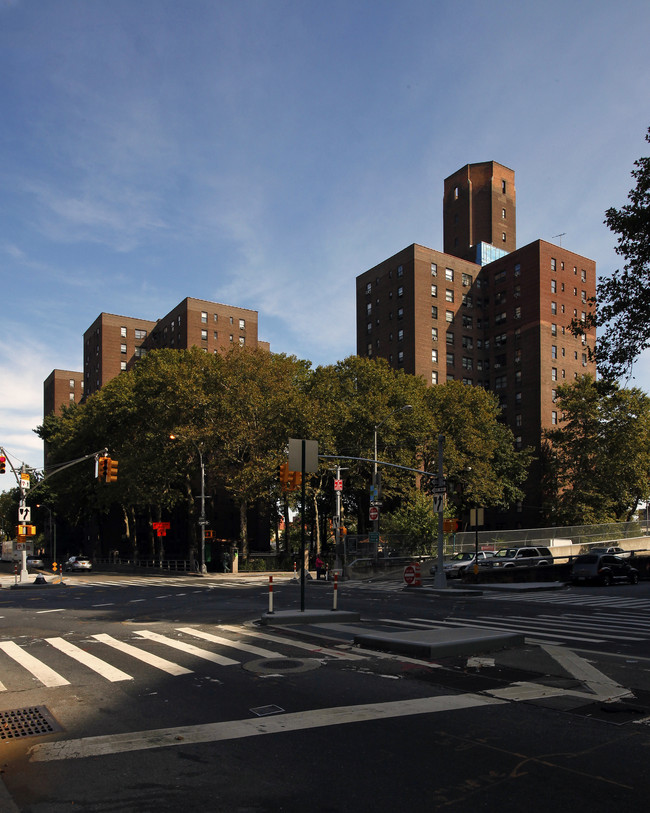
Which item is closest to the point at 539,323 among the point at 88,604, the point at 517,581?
the point at 517,581

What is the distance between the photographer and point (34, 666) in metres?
11.2

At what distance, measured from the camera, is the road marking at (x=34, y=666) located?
9.99 m

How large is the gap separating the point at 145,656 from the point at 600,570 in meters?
28.5

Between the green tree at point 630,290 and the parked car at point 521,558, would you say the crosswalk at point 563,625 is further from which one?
the parked car at point 521,558

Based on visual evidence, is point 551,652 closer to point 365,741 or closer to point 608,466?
point 365,741

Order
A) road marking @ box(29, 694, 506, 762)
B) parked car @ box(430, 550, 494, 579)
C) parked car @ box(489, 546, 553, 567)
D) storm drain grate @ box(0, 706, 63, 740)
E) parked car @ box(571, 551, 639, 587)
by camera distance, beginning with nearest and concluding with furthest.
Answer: road marking @ box(29, 694, 506, 762) → storm drain grate @ box(0, 706, 63, 740) → parked car @ box(571, 551, 639, 587) → parked car @ box(430, 550, 494, 579) → parked car @ box(489, 546, 553, 567)

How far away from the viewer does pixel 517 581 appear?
126 ft

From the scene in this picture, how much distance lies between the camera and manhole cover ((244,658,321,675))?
10328 millimetres

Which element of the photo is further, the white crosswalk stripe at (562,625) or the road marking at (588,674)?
the white crosswalk stripe at (562,625)

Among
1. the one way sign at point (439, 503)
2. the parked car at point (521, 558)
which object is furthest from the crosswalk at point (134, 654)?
the parked car at point (521, 558)

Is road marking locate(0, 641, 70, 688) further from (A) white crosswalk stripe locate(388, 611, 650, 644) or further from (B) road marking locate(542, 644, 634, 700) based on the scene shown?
(A) white crosswalk stripe locate(388, 611, 650, 644)

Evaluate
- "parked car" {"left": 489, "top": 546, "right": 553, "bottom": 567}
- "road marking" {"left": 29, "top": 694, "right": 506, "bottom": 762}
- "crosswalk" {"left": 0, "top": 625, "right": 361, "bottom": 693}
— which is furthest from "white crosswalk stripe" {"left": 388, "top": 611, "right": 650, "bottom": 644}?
"parked car" {"left": 489, "top": 546, "right": 553, "bottom": 567}

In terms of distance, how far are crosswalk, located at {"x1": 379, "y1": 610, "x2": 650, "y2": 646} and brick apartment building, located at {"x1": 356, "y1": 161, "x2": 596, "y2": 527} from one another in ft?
198

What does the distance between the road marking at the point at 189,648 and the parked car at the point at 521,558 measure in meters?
32.2
